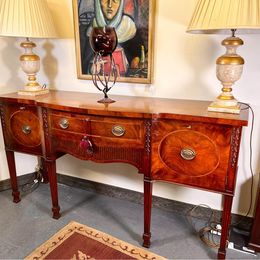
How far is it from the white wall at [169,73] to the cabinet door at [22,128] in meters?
0.42

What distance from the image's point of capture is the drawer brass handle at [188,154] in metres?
1.27

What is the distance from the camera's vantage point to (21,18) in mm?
1547

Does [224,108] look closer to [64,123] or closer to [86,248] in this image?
[64,123]

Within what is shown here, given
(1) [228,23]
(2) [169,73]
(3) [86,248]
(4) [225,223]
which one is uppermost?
(1) [228,23]

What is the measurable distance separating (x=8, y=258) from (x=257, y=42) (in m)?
1.89

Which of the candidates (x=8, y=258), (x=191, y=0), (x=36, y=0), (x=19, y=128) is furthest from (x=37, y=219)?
(x=191, y=0)

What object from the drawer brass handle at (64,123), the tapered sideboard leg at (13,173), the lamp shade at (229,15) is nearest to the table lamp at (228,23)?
the lamp shade at (229,15)

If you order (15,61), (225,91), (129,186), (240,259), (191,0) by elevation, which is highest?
(191,0)

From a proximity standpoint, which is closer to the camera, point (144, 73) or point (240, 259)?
point (240, 259)

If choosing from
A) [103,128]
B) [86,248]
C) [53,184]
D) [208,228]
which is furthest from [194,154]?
[53,184]

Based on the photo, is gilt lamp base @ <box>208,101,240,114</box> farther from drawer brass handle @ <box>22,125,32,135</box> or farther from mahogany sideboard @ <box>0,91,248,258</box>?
drawer brass handle @ <box>22,125,32,135</box>

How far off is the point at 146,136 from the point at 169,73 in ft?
1.84

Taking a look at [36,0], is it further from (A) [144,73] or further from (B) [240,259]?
(B) [240,259]

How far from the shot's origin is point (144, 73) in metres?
1.71
